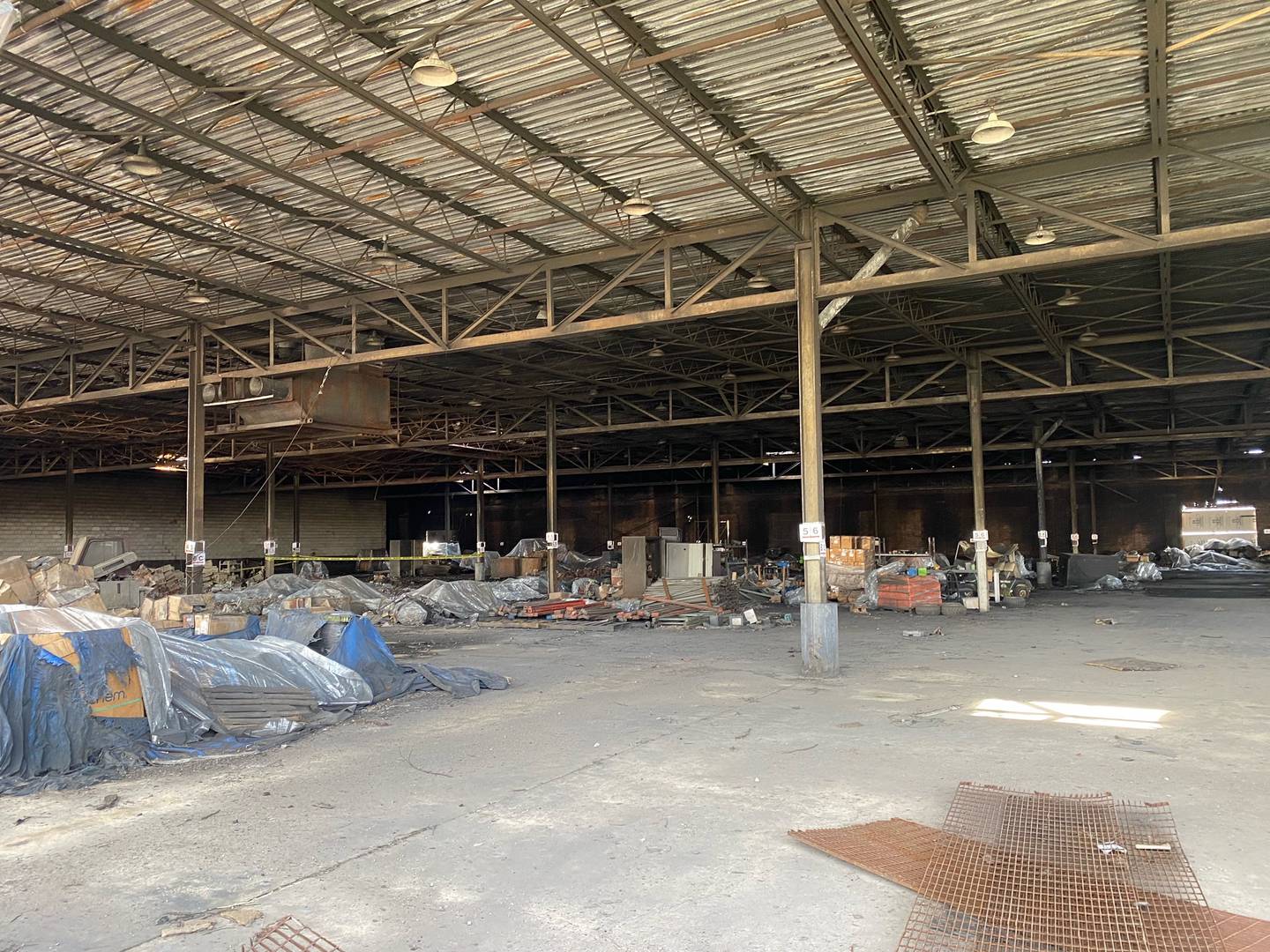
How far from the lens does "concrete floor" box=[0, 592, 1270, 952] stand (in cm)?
448

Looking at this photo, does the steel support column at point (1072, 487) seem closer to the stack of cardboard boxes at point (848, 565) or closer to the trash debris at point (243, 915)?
the stack of cardboard boxes at point (848, 565)

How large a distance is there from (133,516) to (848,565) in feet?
120

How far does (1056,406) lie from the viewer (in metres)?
29.9

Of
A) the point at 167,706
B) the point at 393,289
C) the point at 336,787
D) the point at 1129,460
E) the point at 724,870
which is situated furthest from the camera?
the point at 1129,460

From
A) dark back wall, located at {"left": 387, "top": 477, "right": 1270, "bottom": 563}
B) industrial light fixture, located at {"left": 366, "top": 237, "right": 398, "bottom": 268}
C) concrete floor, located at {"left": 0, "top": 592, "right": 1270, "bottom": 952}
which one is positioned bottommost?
concrete floor, located at {"left": 0, "top": 592, "right": 1270, "bottom": 952}

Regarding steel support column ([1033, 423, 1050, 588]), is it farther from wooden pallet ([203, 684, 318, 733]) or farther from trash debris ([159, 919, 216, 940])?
trash debris ([159, 919, 216, 940])

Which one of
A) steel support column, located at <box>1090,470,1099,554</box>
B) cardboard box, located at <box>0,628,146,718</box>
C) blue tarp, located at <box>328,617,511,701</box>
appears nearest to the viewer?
cardboard box, located at <box>0,628,146,718</box>

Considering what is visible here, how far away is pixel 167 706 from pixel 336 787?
8.65 ft

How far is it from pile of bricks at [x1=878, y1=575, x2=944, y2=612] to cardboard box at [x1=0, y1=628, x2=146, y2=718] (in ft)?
61.3

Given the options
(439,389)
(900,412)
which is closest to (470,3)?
(439,389)

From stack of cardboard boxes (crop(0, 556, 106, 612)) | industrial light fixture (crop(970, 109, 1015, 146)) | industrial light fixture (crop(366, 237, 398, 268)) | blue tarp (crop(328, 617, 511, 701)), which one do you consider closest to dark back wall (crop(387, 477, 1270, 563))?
stack of cardboard boxes (crop(0, 556, 106, 612))

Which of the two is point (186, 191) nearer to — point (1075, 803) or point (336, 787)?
point (336, 787)

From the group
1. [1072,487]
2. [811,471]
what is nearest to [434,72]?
[811,471]

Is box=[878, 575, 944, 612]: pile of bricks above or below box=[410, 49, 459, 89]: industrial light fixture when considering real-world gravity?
below
